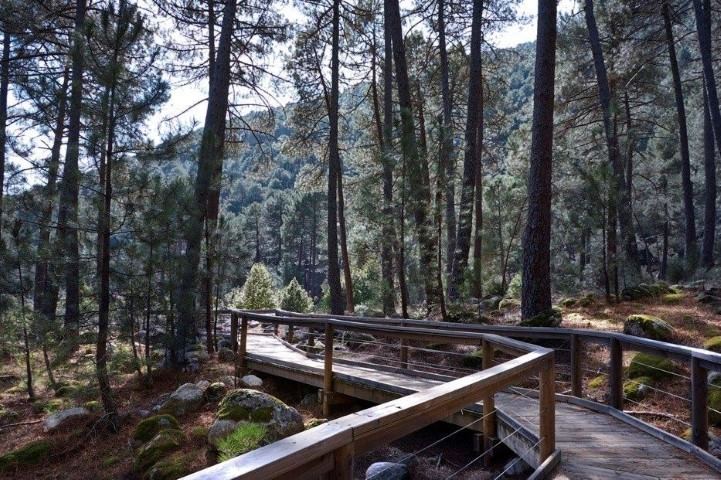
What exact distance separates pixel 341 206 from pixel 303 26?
5815mm

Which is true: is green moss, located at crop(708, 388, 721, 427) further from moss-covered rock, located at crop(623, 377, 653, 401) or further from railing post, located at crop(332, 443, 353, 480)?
railing post, located at crop(332, 443, 353, 480)

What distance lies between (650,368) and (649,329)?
1.25 metres

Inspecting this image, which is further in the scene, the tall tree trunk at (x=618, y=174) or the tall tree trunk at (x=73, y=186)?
the tall tree trunk at (x=618, y=174)

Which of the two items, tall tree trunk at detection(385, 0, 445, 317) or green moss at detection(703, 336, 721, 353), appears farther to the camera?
tall tree trunk at detection(385, 0, 445, 317)

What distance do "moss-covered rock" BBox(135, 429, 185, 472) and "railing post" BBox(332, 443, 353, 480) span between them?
4.66 m

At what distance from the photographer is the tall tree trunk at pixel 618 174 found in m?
10.1

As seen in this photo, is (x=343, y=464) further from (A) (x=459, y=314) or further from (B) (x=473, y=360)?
(A) (x=459, y=314)

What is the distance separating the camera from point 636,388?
5309 millimetres

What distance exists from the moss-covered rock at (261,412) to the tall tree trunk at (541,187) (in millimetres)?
4084

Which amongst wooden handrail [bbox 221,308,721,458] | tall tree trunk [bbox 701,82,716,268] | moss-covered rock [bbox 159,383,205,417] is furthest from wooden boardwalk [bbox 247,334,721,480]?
tall tree trunk [bbox 701,82,716,268]

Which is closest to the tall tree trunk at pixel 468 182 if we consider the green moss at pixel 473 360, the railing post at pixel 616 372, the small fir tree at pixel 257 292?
the green moss at pixel 473 360

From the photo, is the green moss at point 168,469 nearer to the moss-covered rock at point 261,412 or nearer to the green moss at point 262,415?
the moss-covered rock at point 261,412

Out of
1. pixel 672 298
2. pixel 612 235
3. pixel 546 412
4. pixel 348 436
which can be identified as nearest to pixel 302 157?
pixel 612 235

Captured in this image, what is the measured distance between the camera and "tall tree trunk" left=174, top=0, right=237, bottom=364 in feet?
26.8
